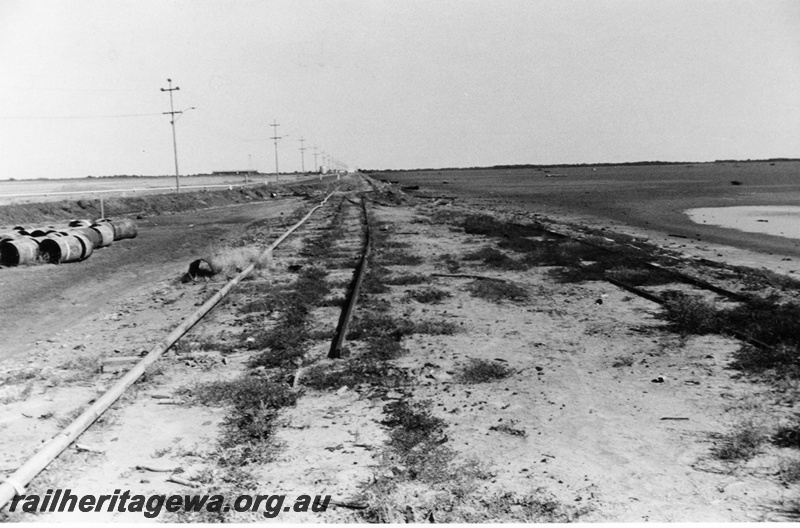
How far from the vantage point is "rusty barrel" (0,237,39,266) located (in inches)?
578

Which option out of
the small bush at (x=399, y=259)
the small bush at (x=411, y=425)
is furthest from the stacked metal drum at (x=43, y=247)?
the small bush at (x=411, y=425)

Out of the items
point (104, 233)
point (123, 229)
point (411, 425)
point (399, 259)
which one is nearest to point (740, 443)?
point (411, 425)

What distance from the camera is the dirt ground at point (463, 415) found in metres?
3.76

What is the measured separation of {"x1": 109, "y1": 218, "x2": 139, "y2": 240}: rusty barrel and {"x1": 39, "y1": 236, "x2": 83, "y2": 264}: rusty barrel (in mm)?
4944

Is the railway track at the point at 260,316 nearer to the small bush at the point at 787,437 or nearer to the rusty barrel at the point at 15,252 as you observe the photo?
the small bush at the point at 787,437

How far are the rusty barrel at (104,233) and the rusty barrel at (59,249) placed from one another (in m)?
3.13

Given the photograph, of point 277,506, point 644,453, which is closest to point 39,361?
point 277,506

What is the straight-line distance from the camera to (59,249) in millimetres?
15172

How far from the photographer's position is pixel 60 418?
510cm

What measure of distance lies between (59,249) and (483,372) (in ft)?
43.8

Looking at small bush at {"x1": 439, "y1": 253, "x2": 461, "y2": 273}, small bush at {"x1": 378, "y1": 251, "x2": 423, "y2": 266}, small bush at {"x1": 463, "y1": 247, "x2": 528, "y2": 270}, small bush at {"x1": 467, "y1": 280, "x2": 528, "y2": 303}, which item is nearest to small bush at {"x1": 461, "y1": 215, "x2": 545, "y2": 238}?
small bush at {"x1": 463, "y1": 247, "x2": 528, "y2": 270}

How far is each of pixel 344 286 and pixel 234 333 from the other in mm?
3312

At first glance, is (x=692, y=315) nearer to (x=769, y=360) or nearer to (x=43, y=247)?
(x=769, y=360)

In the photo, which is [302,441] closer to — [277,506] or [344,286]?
[277,506]
